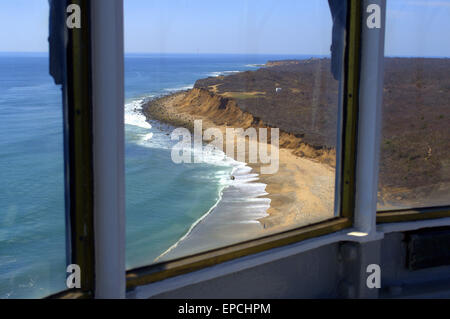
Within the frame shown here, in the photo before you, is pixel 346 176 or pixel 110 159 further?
pixel 346 176

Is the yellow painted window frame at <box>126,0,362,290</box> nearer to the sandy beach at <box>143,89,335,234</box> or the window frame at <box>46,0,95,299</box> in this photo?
the sandy beach at <box>143,89,335,234</box>

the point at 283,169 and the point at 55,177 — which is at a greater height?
the point at 55,177

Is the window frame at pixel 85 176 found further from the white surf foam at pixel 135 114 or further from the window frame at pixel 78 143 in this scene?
the white surf foam at pixel 135 114

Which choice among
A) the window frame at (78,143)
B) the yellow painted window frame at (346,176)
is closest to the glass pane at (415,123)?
the yellow painted window frame at (346,176)

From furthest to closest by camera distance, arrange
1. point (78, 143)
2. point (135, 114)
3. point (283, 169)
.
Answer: point (283, 169) < point (135, 114) < point (78, 143)

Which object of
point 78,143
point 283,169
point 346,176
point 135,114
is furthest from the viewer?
point 283,169

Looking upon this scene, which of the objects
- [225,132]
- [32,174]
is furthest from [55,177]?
[225,132]

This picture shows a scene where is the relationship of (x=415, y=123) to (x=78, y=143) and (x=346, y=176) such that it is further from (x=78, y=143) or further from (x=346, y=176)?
(x=78, y=143)

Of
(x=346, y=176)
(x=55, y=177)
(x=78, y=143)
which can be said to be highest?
(x=78, y=143)
